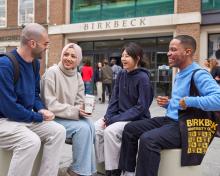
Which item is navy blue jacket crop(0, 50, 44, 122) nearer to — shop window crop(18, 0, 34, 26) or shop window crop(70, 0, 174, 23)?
shop window crop(70, 0, 174, 23)

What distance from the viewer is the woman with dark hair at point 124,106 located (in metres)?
4.07

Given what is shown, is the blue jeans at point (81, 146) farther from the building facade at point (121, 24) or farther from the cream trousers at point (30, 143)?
the building facade at point (121, 24)

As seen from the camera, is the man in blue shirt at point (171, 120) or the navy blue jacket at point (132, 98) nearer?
the man in blue shirt at point (171, 120)

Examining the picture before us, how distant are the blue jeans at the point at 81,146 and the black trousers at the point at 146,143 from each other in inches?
13.3

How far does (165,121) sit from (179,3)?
13866mm

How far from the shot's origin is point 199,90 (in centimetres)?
348

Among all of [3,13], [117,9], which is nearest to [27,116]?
[117,9]

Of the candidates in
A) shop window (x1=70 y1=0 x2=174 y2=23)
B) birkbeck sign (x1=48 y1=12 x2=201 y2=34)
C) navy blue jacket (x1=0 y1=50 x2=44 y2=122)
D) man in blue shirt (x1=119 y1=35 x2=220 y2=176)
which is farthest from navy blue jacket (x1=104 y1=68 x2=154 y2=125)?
shop window (x1=70 y1=0 x2=174 y2=23)

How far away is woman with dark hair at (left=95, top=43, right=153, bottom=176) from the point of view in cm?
407

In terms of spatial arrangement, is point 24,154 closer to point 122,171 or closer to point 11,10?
point 122,171

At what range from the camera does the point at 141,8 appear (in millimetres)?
18562

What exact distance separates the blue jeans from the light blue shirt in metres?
0.89

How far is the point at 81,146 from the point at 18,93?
917 millimetres

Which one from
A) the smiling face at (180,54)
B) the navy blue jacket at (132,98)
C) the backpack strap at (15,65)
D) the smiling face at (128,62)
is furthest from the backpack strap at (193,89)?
the backpack strap at (15,65)
